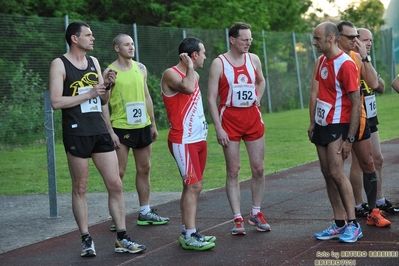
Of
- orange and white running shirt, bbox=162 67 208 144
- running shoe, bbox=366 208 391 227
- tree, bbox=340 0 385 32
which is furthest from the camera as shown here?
tree, bbox=340 0 385 32

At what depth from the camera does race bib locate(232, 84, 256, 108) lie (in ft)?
30.1

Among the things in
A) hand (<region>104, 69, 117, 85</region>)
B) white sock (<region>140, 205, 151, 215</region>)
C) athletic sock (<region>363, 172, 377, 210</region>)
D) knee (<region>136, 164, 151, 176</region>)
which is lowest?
white sock (<region>140, 205, 151, 215</region>)

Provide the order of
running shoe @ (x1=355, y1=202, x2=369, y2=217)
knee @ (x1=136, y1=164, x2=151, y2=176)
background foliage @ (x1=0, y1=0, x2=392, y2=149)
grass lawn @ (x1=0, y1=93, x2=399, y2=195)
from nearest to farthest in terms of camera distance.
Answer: running shoe @ (x1=355, y1=202, x2=369, y2=217), knee @ (x1=136, y1=164, x2=151, y2=176), grass lawn @ (x1=0, y1=93, x2=399, y2=195), background foliage @ (x1=0, y1=0, x2=392, y2=149)

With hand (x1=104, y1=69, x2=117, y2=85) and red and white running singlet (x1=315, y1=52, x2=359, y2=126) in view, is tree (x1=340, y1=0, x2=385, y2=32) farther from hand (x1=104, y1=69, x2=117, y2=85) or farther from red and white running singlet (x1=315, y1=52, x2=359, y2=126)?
hand (x1=104, y1=69, x2=117, y2=85)

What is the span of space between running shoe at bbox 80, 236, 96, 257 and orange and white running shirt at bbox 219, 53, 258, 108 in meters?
2.02

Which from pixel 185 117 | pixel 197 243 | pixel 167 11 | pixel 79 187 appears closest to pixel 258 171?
pixel 185 117

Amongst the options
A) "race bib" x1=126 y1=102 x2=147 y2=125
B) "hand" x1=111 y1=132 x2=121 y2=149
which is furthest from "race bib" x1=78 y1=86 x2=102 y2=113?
"race bib" x1=126 y1=102 x2=147 y2=125

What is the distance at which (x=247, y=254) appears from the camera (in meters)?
8.10

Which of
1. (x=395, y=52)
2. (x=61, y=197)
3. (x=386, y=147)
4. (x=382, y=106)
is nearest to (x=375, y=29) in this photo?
(x=395, y=52)

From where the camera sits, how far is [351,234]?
8.27 metres

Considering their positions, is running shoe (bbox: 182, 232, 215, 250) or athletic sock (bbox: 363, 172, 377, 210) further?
athletic sock (bbox: 363, 172, 377, 210)

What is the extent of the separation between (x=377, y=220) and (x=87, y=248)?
9.42 feet

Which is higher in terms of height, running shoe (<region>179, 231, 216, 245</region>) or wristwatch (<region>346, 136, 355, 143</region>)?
wristwatch (<region>346, 136, 355, 143</region>)

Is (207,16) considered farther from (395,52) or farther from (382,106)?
(395,52)
